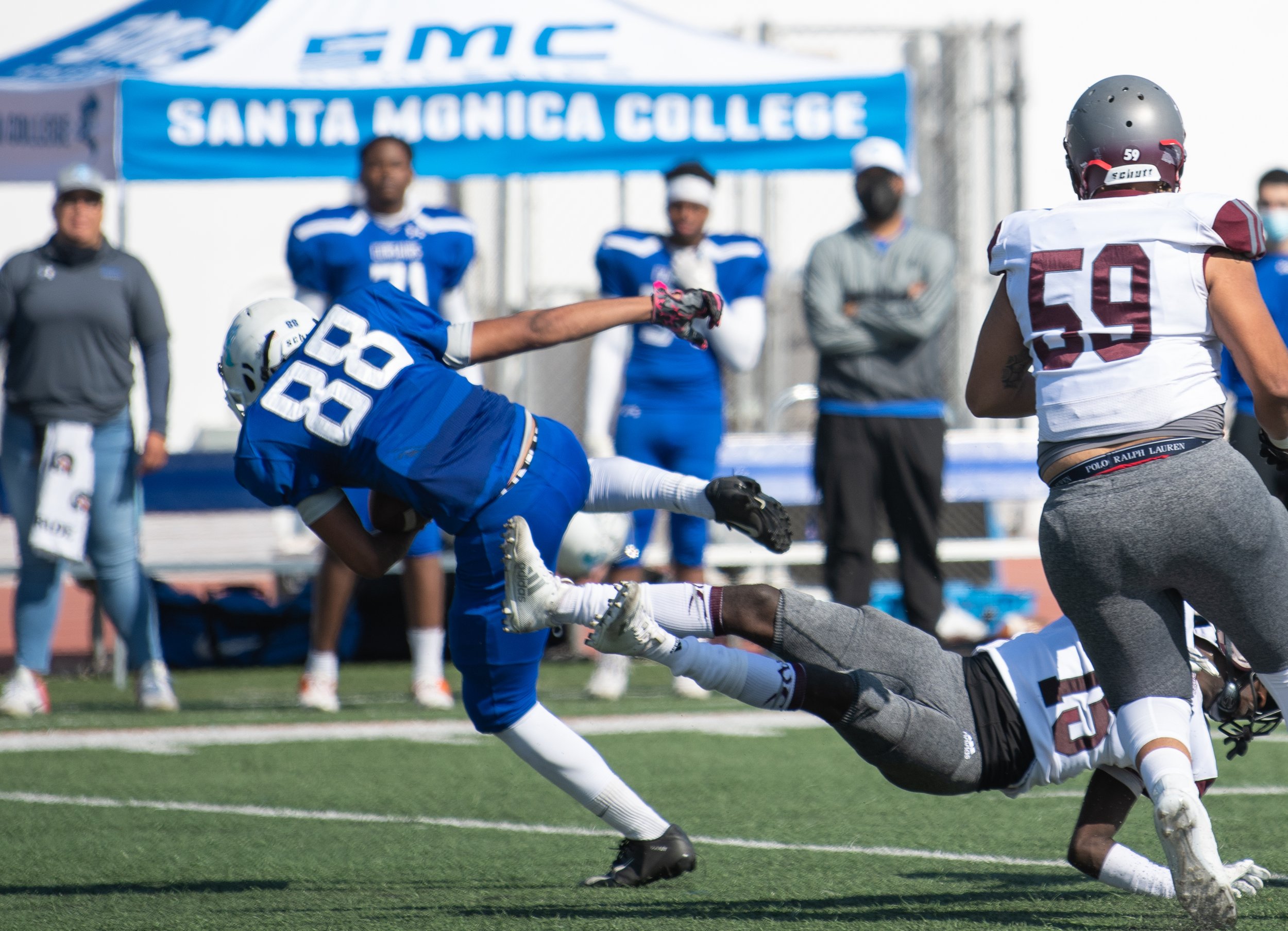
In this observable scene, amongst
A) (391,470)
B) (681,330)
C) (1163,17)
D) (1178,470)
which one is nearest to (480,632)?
(391,470)

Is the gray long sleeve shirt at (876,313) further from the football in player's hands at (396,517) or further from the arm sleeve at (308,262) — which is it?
the football in player's hands at (396,517)

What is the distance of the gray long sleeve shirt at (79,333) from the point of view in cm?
732

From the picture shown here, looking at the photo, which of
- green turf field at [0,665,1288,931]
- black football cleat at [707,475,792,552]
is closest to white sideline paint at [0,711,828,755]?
green turf field at [0,665,1288,931]

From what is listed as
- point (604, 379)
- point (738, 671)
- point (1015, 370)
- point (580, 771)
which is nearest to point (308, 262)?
point (604, 379)

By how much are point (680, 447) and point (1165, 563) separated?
14.7ft

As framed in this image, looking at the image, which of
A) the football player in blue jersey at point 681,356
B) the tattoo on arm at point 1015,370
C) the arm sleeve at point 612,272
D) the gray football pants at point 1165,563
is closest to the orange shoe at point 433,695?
the football player in blue jersey at point 681,356

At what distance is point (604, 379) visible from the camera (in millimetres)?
7918

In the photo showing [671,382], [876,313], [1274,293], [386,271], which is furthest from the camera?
[671,382]

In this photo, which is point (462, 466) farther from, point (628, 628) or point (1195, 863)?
point (1195, 863)

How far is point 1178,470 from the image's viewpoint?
3.15 metres

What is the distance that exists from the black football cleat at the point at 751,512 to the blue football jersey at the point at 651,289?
3.57 metres

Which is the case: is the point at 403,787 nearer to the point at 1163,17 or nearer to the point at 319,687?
the point at 319,687

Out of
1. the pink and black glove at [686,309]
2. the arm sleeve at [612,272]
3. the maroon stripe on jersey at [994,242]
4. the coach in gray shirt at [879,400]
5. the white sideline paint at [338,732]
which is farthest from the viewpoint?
the arm sleeve at [612,272]

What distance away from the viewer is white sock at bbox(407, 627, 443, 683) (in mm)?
7367
